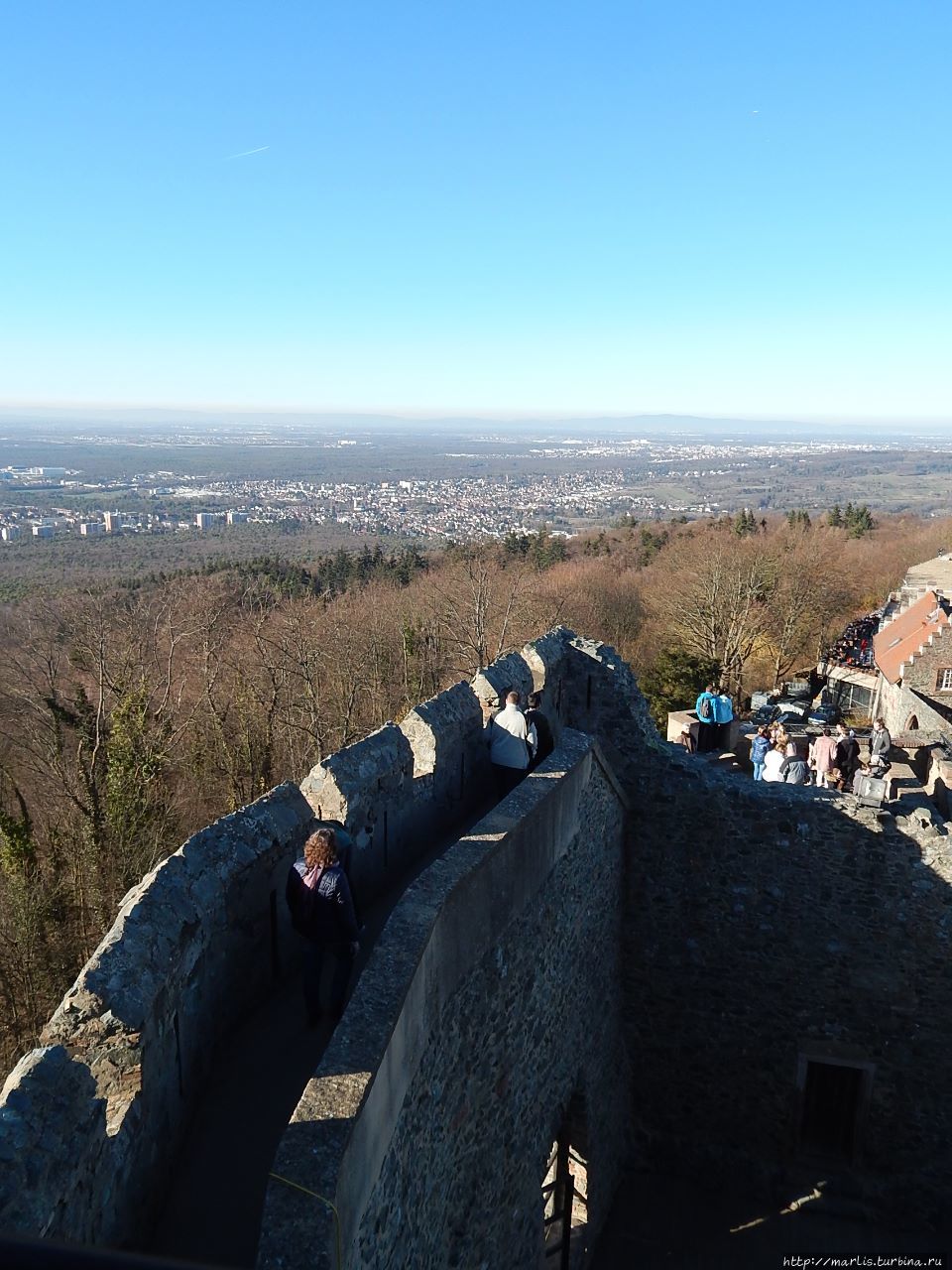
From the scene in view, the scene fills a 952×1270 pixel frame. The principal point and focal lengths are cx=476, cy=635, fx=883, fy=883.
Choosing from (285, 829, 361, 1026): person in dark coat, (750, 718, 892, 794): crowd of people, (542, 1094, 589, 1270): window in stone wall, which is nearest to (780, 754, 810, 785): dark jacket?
(750, 718, 892, 794): crowd of people

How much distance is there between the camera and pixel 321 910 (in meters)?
4.57

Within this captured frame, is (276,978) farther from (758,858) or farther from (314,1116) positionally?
(758,858)

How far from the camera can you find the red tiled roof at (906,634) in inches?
970

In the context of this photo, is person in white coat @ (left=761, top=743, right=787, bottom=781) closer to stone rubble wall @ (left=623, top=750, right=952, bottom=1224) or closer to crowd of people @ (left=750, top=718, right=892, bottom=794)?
crowd of people @ (left=750, top=718, right=892, bottom=794)

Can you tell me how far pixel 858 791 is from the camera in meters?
9.05

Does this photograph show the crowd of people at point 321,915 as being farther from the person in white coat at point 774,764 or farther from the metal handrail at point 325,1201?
the person in white coat at point 774,764

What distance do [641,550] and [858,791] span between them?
45.0 meters

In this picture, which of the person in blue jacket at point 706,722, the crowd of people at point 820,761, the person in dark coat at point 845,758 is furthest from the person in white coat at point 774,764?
the person in blue jacket at point 706,722

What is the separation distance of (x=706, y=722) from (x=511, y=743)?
17.8 feet

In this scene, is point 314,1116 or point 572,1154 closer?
point 314,1116

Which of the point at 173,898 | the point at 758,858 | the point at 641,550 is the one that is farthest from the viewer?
the point at 641,550

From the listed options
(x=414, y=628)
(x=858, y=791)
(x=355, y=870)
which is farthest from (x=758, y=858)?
(x=414, y=628)

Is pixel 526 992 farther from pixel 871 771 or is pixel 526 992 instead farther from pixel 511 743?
pixel 871 771

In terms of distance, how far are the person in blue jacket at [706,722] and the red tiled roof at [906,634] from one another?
1409 cm
